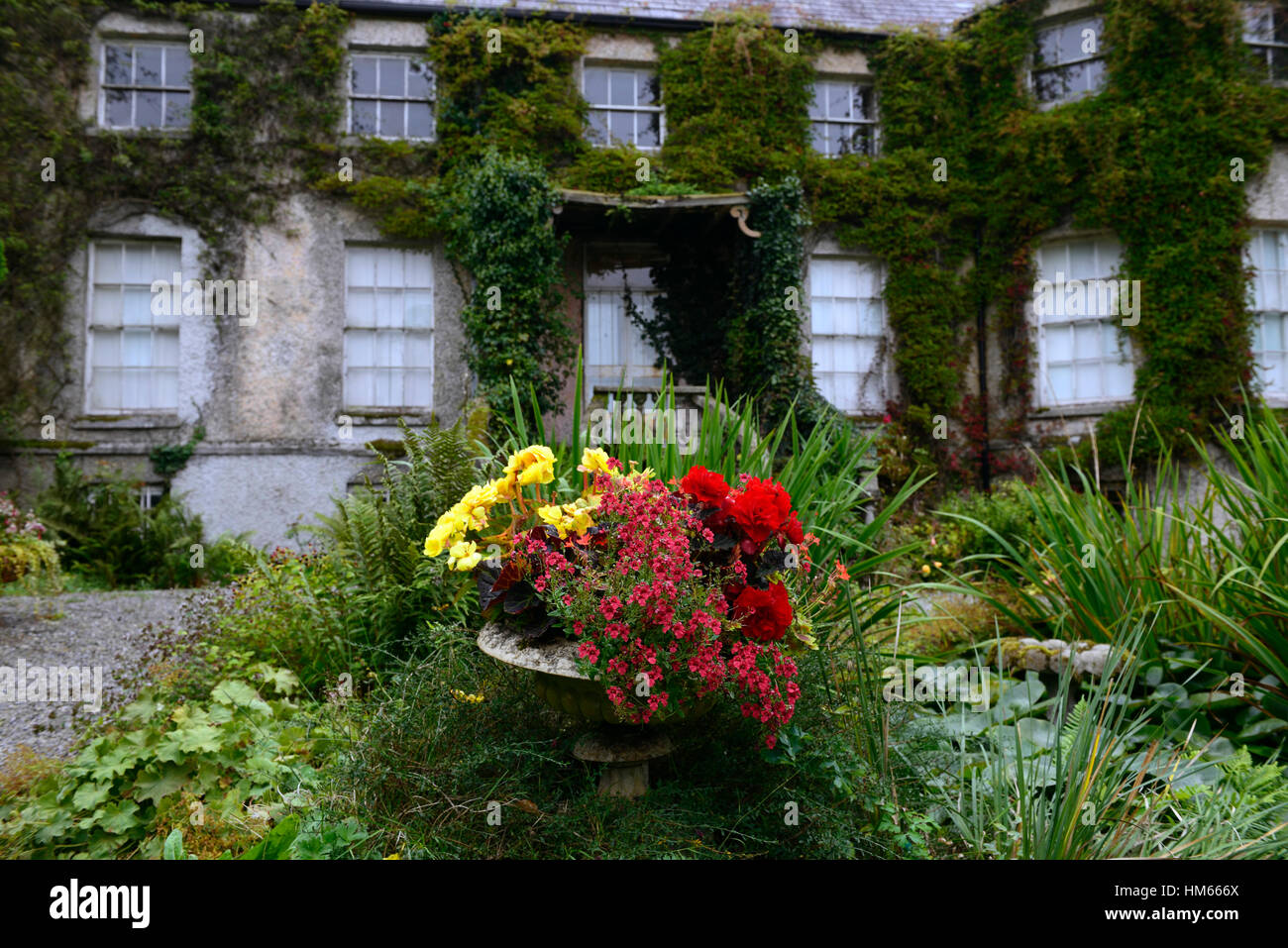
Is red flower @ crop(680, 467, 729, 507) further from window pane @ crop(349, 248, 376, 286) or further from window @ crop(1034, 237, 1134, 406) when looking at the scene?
window @ crop(1034, 237, 1134, 406)

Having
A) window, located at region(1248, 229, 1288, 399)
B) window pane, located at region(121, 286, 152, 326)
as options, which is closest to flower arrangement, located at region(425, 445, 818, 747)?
window pane, located at region(121, 286, 152, 326)

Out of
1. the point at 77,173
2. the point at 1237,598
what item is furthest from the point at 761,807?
the point at 77,173

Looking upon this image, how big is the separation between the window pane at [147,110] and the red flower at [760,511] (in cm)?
1001

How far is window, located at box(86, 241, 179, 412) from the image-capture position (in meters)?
8.97

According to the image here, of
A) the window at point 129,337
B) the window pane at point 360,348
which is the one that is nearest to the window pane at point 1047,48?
the window pane at point 360,348

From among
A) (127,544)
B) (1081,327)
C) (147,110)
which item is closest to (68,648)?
(127,544)

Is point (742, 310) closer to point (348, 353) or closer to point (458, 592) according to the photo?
point (348, 353)

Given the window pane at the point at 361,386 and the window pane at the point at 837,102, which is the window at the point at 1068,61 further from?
the window pane at the point at 361,386

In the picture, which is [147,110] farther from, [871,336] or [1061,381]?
[1061,381]

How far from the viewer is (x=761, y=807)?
7.17ft

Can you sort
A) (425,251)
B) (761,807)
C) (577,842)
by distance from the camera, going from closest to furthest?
(577,842), (761,807), (425,251)

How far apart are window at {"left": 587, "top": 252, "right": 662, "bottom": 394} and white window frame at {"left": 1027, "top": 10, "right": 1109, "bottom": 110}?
5.27 meters

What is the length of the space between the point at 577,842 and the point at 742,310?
824 cm
